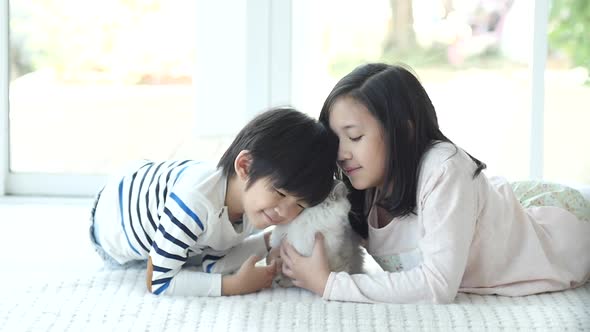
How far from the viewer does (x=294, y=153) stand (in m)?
1.47

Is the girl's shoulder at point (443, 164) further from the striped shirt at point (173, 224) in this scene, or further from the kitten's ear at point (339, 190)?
the striped shirt at point (173, 224)

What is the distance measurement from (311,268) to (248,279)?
123 millimetres

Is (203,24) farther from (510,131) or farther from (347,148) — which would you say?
(347,148)

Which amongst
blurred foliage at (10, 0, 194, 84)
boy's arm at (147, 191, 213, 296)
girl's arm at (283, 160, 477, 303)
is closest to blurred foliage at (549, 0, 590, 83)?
blurred foliage at (10, 0, 194, 84)

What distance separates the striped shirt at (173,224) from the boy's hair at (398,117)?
268mm

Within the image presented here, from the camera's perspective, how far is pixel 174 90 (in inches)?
116

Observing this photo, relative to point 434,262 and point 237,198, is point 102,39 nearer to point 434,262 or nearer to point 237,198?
point 237,198

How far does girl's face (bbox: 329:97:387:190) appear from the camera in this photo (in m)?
1.52

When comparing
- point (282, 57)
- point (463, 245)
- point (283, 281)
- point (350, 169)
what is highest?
point (282, 57)

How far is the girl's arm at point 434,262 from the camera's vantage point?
1474 millimetres

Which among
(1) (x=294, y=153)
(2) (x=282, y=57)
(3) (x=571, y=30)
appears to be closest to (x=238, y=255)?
(1) (x=294, y=153)

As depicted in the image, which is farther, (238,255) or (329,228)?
(238,255)

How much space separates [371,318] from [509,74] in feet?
6.21

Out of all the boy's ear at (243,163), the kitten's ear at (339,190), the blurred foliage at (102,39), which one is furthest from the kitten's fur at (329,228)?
the blurred foliage at (102,39)
